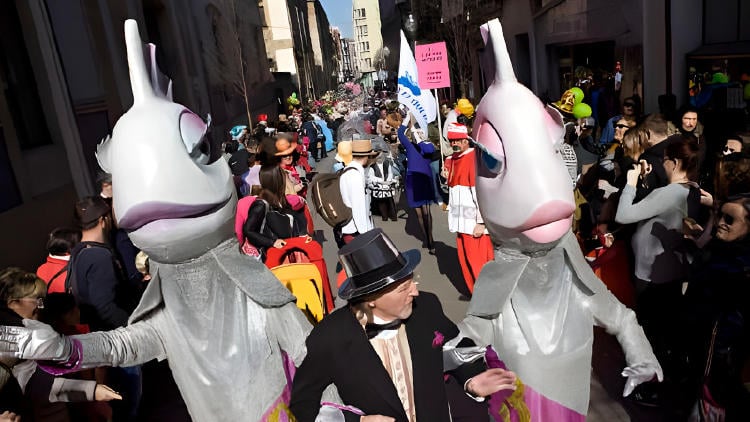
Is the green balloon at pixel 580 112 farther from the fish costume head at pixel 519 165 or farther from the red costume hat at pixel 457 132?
the fish costume head at pixel 519 165

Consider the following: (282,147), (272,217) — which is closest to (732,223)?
(272,217)

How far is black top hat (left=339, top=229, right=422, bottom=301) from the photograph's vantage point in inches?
82.9

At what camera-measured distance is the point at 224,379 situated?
97.0 inches

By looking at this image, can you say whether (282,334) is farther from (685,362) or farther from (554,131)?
(685,362)

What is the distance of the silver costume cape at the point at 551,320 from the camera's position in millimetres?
2387

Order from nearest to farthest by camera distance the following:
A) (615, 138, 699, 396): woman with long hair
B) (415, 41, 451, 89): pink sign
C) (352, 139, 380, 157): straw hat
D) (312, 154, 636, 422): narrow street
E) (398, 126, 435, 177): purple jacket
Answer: (615, 138, 699, 396): woman with long hair → (312, 154, 636, 422): narrow street → (352, 139, 380, 157): straw hat → (398, 126, 435, 177): purple jacket → (415, 41, 451, 89): pink sign

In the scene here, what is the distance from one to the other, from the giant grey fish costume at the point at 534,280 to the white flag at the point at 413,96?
6.42 metres

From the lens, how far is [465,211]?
5.12 meters

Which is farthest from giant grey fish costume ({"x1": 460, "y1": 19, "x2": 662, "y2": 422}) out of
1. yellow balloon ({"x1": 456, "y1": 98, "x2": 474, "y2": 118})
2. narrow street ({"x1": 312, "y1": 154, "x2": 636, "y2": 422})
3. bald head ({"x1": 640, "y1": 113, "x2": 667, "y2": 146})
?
yellow balloon ({"x1": 456, "y1": 98, "x2": 474, "y2": 118})

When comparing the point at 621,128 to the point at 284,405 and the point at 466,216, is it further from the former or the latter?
the point at 284,405

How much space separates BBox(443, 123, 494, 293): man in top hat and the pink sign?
3.31 meters

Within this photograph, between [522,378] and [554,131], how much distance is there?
1.00 metres

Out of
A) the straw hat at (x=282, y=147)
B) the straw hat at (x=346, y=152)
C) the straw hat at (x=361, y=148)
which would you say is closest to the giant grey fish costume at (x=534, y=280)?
the straw hat at (x=282, y=147)

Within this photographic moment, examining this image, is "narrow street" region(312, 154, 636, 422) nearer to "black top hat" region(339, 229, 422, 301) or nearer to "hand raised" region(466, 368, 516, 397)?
"hand raised" region(466, 368, 516, 397)
